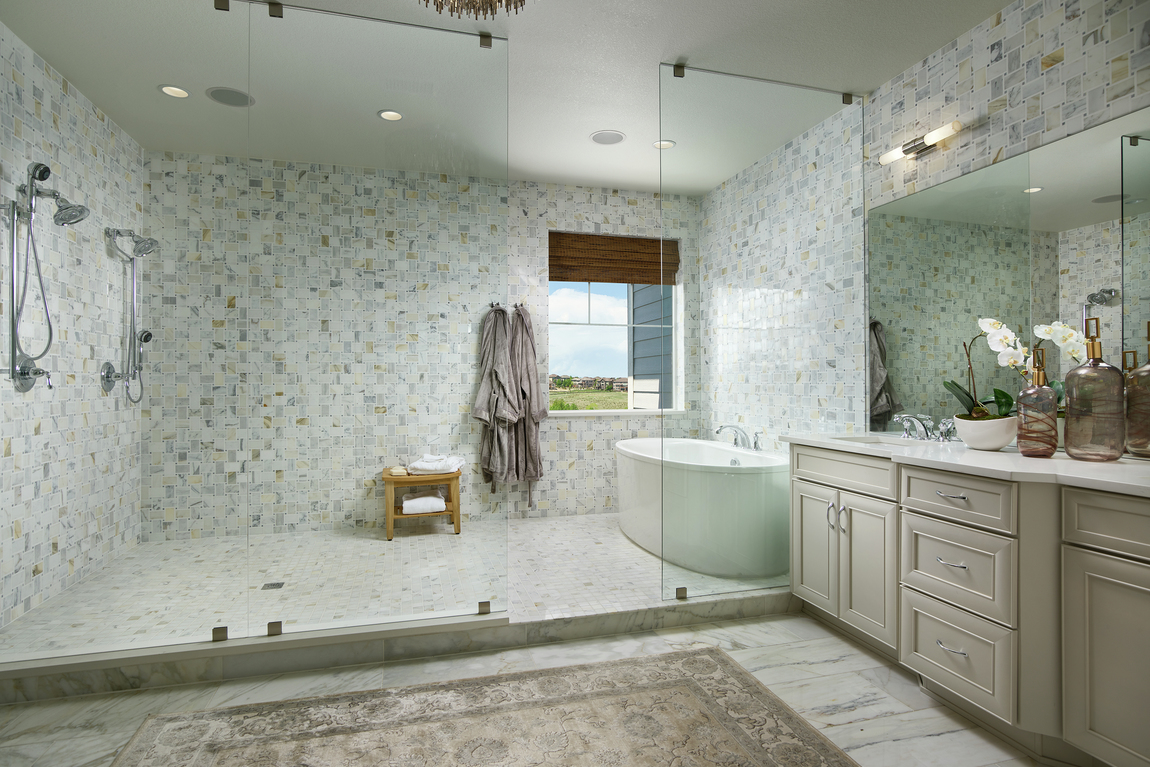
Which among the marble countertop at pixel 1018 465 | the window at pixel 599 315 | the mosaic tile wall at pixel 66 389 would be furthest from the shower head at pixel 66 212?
the marble countertop at pixel 1018 465

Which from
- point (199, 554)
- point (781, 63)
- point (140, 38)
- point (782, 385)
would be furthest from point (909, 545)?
point (140, 38)

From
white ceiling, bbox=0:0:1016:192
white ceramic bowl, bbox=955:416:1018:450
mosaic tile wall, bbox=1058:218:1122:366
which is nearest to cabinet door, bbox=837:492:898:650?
white ceramic bowl, bbox=955:416:1018:450

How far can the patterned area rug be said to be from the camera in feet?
5.71

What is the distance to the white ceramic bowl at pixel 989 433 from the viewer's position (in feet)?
7.22

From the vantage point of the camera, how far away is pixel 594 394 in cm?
505

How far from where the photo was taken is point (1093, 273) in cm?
202

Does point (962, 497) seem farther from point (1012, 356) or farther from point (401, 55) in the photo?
point (401, 55)

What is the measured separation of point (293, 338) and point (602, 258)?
118 inches

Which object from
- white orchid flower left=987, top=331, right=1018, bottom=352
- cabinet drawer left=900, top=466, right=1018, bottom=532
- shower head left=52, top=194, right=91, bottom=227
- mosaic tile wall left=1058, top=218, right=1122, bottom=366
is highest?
shower head left=52, top=194, right=91, bottom=227

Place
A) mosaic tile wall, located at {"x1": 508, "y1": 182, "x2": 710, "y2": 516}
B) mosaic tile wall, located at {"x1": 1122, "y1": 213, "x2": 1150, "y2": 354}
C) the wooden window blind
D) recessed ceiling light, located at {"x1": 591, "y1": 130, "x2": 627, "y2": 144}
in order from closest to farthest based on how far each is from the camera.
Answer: mosaic tile wall, located at {"x1": 1122, "y1": 213, "x2": 1150, "y2": 354} < recessed ceiling light, located at {"x1": 591, "y1": 130, "x2": 627, "y2": 144} < mosaic tile wall, located at {"x1": 508, "y1": 182, "x2": 710, "y2": 516} < the wooden window blind

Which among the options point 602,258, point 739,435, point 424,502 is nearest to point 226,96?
point 424,502

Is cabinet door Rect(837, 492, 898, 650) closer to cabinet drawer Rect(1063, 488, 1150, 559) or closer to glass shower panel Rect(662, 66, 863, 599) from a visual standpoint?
glass shower panel Rect(662, 66, 863, 599)

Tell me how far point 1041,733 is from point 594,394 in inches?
146

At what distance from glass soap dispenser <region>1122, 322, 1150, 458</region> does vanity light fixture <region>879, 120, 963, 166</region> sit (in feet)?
4.06
